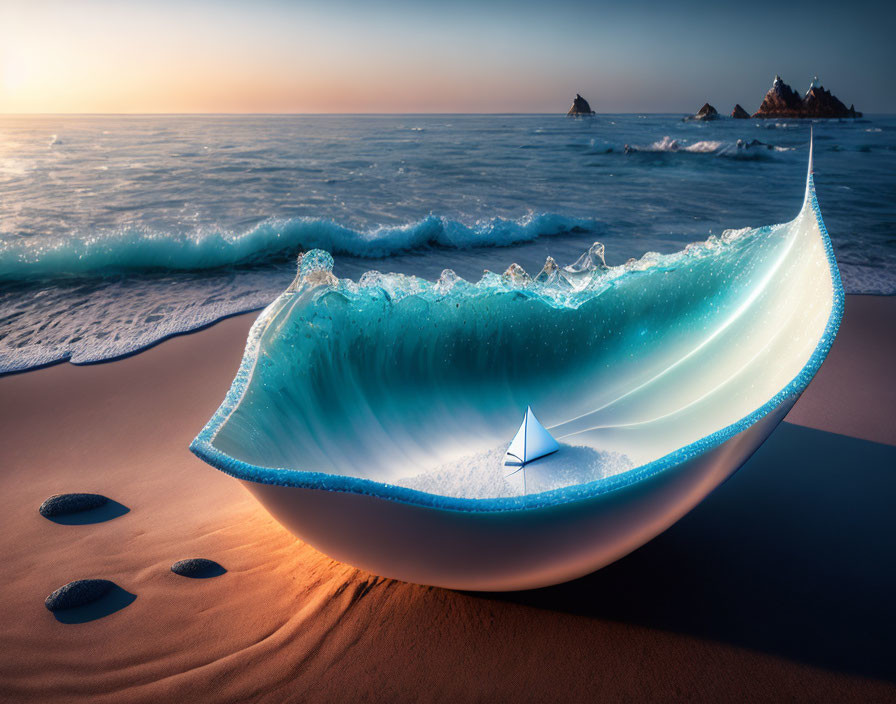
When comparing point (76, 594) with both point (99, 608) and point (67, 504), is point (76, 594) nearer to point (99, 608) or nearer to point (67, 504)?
point (99, 608)

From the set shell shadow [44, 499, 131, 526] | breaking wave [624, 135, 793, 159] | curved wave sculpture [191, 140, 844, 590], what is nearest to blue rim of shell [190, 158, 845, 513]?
curved wave sculpture [191, 140, 844, 590]

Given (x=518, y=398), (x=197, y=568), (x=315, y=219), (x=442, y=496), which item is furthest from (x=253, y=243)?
(x=442, y=496)

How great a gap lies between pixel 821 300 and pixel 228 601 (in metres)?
1.57

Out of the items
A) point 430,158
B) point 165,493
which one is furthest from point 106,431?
point 430,158

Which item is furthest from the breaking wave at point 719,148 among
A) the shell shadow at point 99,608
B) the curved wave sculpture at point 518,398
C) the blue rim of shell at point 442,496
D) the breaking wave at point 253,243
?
the shell shadow at point 99,608

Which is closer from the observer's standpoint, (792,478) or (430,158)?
(792,478)

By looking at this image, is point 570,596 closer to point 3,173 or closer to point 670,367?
point 670,367

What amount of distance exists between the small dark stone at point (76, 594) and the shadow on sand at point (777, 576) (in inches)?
36.5

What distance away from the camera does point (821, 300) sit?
4.24 feet

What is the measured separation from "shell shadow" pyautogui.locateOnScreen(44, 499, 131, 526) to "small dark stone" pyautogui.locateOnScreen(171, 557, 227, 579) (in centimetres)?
43

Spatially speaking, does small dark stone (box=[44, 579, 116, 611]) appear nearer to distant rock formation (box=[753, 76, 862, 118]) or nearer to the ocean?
the ocean

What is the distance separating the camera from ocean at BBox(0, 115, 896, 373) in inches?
162

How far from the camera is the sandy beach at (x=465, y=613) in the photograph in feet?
3.45

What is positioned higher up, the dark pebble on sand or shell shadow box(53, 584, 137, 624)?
the dark pebble on sand
